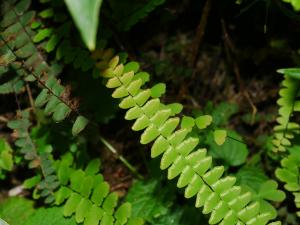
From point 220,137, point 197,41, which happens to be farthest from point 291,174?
point 197,41

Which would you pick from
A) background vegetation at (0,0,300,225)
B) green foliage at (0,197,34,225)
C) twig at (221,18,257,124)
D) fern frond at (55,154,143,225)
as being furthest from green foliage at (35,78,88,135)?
twig at (221,18,257,124)

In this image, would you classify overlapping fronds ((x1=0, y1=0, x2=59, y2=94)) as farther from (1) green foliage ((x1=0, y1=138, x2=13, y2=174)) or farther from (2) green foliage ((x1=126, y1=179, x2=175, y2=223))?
(2) green foliage ((x1=126, y1=179, x2=175, y2=223))

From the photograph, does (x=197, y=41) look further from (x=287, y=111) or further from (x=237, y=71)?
(x=287, y=111)

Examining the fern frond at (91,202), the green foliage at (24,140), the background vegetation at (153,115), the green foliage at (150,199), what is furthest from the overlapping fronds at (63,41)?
the green foliage at (150,199)

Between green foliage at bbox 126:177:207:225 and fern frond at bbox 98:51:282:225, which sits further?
green foliage at bbox 126:177:207:225

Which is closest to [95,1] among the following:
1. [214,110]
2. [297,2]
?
[297,2]
